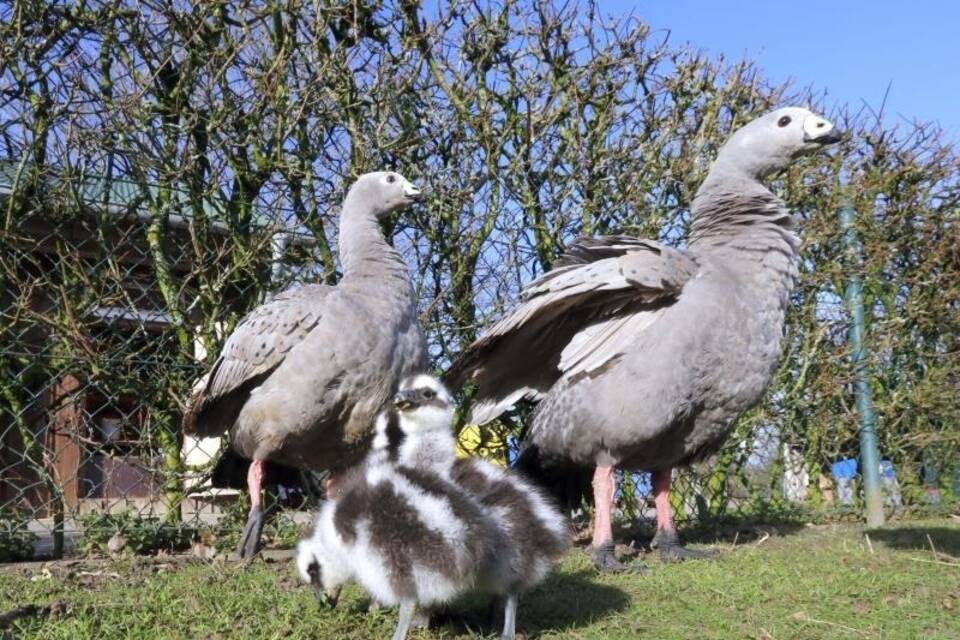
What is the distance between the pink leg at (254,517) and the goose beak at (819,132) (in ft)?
12.3

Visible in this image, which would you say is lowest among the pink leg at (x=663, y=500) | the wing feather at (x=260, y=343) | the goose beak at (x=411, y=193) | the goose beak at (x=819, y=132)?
the pink leg at (x=663, y=500)

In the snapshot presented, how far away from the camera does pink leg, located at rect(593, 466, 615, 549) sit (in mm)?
5023

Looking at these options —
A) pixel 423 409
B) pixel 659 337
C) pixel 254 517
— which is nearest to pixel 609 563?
pixel 659 337

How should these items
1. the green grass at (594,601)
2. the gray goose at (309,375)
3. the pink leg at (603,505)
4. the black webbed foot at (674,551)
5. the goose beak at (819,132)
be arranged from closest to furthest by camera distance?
the green grass at (594,601) < the pink leg at (603,505) < the black webbed foot at (674,551) < the gray goose at (309,375) < the goose beak at (819,132)

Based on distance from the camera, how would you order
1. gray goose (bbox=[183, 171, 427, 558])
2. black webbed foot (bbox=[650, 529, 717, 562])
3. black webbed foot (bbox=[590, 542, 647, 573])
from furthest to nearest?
gray goose (bbox=[183, 171, 427, 558])
black webbed foot (bbox=[650, 529, 717, 562])
black webbed foot (bbox=[590, 542, 647, 573])

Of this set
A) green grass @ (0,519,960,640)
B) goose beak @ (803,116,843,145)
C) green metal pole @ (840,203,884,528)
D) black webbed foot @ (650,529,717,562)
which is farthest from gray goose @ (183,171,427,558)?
green metal pole @ (840,203,884,528)

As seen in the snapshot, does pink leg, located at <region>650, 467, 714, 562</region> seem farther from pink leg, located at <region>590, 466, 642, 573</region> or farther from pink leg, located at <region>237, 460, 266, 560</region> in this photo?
pink leg, located at <region>237, 460, 266, 560</region>

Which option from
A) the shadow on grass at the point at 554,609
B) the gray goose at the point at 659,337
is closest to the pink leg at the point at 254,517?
the gray goose at the point at 659,337

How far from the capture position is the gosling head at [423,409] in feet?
13.4

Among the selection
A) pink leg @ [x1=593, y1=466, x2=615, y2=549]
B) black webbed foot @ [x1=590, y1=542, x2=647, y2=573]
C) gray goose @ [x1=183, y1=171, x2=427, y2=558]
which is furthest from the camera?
gray goose @ [x1=183, y1=171, x2=427, y2=558]

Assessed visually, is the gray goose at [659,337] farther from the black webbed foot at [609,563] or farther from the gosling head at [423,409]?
the gosling head at [423,409]

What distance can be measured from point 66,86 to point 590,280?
3315 millimetres

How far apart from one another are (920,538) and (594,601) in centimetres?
284

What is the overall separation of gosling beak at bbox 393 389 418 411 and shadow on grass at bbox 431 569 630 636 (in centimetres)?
86
